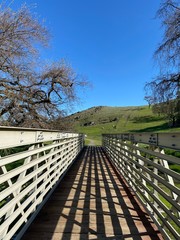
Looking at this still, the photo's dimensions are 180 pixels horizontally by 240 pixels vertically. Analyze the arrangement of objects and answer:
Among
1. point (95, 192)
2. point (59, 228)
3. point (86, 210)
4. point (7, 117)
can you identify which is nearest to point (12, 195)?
point (59, 228)

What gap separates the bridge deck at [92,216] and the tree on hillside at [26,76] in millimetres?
4410

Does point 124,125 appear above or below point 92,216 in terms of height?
above

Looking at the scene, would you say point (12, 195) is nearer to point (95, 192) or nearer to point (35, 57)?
point (95, 192)

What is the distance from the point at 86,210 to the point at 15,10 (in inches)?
229

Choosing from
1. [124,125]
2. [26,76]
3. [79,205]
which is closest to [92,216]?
[79,205]

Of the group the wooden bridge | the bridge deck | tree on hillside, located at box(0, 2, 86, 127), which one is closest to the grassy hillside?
tree on hillside, located at box(0, 2, 86, 127)

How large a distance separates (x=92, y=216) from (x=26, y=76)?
6717 mm

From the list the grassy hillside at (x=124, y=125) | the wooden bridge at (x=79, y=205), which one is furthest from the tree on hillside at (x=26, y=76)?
the grassy hillside at (x=124, y=125)

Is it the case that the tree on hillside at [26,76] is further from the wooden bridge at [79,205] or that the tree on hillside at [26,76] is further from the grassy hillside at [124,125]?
the grassy hillside at [124,125]

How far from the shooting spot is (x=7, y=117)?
906 centimetres

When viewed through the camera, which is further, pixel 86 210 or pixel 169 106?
pixel 169 106

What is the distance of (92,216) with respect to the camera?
131 inches

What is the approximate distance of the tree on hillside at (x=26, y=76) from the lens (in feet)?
20.6

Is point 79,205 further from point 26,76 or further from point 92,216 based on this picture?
point 26,76
